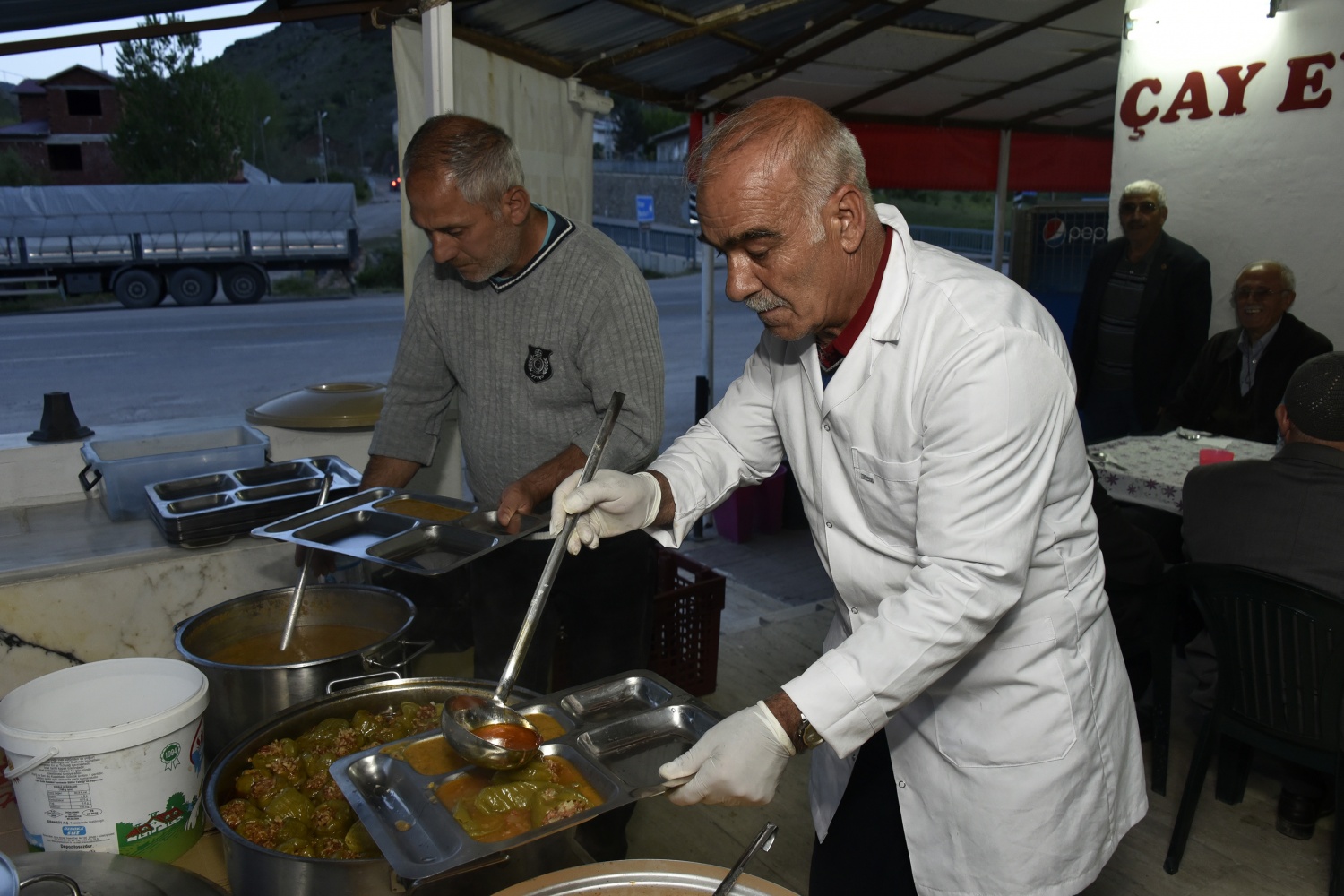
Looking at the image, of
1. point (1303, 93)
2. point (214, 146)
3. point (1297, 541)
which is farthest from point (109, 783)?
point (214, 146)

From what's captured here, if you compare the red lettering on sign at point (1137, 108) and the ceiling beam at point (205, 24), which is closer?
the ceiling beam at point (205, 24)

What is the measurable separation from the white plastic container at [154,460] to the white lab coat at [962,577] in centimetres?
180

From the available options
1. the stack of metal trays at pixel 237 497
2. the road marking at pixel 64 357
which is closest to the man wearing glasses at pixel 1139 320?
the stack of metal trays at pixel 237 497

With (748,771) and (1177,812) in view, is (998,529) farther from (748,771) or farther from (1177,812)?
(1177,812)

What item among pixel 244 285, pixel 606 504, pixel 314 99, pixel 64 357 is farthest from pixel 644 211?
pixel 314 99

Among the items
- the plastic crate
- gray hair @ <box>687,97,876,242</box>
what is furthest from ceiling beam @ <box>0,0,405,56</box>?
gray hair @ <box>687,97,876,242</box>

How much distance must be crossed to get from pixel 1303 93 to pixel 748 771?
423 cm

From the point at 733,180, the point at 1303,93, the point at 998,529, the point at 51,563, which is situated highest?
the point at 1303,93

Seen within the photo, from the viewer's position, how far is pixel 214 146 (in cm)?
3559

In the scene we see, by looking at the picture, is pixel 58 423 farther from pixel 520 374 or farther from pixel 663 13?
pixel 663 13

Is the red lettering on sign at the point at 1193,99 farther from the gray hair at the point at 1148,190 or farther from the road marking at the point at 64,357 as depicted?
the road marking at the point at 64,357

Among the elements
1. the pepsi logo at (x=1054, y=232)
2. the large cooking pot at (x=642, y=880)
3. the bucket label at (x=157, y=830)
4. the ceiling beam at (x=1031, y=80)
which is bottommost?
the bucket label at (x=157, y=830)

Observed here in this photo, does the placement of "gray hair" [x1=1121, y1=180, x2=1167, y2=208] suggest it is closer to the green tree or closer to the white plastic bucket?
the white plastic bucket

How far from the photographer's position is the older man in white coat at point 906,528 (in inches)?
47.1
